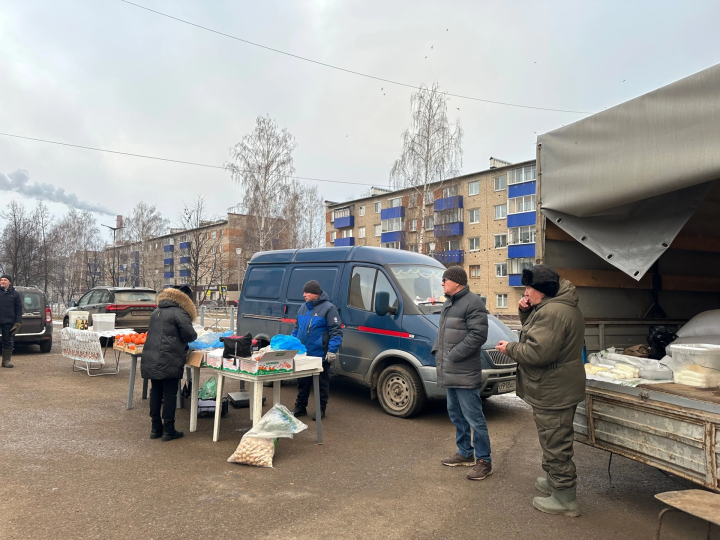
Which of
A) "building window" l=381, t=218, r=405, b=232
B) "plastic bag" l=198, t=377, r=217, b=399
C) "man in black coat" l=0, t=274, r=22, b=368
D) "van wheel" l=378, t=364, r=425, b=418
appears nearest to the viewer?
"van wheel" l=378, t=364, r=425, b=418

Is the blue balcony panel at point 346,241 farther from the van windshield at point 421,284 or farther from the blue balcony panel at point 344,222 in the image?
the van windshield at point 421,284

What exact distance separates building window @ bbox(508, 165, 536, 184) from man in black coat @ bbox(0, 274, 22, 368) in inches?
1395

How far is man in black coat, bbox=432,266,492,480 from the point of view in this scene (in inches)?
178

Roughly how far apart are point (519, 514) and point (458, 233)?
41222 mm

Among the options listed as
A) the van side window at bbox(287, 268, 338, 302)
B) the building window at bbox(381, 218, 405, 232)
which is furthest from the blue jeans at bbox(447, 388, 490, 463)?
the building window at bbox(381, 218, 405, 232)

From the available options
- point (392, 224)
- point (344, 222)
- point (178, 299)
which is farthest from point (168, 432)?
point (344, 222)

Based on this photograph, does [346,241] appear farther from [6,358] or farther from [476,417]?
[476,417]

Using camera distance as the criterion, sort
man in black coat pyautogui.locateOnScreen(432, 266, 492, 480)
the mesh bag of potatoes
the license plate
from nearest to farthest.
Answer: man in black coat pyautogui.locateOnScreen(432, 266, 492, 480)
the mesh bag of potatoes
the license plate

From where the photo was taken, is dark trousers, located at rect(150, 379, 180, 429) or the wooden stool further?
dark trousers, located at rect(150, 379, 180, 429)

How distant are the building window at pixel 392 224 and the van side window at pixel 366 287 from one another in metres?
41.4

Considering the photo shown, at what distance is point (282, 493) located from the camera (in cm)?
407

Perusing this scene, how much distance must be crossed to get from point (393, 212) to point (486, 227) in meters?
10.6

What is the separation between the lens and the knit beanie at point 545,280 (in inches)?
150

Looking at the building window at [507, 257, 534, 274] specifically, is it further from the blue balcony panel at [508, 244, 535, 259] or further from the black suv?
the black suv
